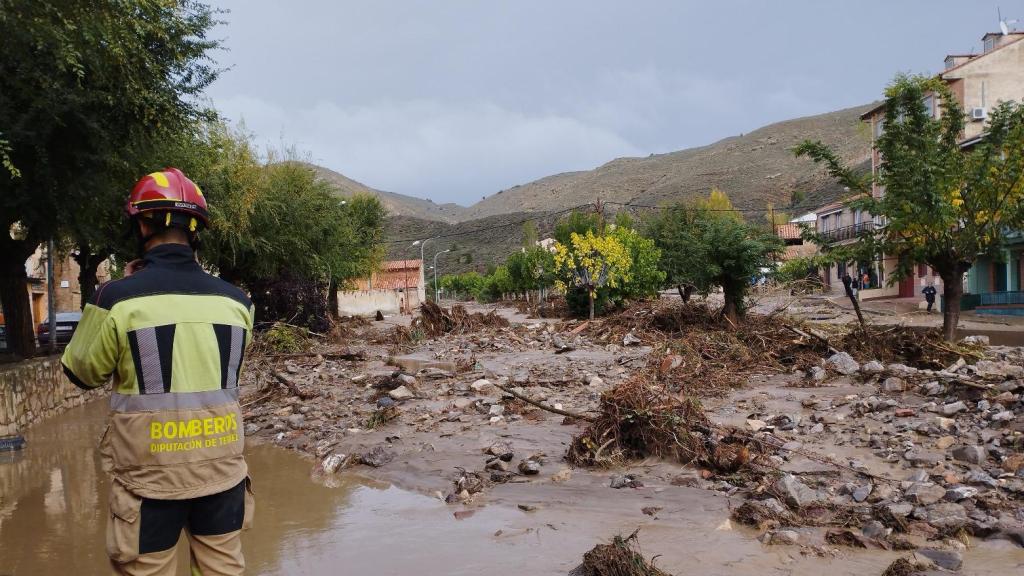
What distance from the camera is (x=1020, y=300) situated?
31.8 metres

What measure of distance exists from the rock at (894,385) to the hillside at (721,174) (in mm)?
71659

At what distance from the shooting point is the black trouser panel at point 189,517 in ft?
8.72

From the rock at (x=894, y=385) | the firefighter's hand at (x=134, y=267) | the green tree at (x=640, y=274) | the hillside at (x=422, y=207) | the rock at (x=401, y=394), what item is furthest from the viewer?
the hillside at (x=422, y=207)

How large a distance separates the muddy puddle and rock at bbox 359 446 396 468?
38 centimetres

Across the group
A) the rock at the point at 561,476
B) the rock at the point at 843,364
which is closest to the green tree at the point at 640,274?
the rock at the point at 843,364

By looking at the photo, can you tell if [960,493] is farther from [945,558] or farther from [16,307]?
[16,307]

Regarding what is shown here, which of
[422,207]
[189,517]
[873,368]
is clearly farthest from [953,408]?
[422,207]

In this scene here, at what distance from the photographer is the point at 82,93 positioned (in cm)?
1011

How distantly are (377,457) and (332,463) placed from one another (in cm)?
49

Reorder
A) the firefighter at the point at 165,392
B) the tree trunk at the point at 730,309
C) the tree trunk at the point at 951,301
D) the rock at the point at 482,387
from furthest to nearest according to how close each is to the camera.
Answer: the tree trunk at the point at 730,309 → the tree trunk at the point at 951,301 → the rock at the point at 482,387 → the firefighter at the point at 165,392

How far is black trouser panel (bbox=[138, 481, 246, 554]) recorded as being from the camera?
266 cm

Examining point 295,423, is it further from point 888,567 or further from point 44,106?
point 888,567

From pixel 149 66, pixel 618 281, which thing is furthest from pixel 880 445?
pixel 618 281

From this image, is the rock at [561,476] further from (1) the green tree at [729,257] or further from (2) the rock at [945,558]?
(1) the green tree at [729,257]
